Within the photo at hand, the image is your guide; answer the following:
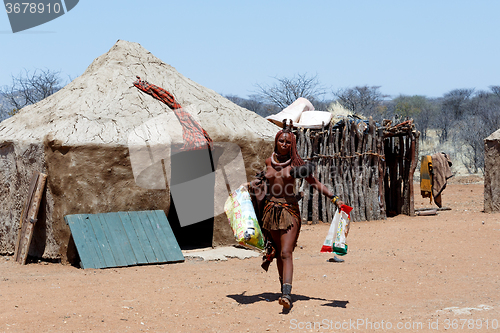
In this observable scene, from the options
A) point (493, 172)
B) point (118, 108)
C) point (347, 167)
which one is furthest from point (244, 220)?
point (493, 172)

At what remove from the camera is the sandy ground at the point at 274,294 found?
14.1ft

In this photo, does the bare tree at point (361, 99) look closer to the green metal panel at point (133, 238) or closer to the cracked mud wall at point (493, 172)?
the cracked mud wall at point (493, 172)

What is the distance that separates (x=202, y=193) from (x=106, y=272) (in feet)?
8.82

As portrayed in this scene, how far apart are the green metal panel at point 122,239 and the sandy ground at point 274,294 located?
0.21 metres

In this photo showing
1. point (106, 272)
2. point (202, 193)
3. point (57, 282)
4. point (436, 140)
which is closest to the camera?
point (57, 282)

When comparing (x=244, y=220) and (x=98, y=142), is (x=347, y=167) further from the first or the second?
(x=244, y=220)

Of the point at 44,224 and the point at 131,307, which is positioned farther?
the point at 44,224

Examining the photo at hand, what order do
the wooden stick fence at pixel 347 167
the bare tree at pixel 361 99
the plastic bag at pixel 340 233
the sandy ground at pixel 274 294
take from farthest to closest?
the bare tree at pixel 361 99, the wooden stick fence at pixel 347 167, the plastic bag at pixel 340 233, the sandy ground at pixel 274 294

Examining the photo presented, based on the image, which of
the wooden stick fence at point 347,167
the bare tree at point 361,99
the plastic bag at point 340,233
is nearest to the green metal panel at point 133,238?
the plastic bag at point 340,233

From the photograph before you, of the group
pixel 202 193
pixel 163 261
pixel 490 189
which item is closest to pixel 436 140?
pixel 490 189

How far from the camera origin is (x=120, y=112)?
24.9ft

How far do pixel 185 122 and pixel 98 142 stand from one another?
4.42 feet

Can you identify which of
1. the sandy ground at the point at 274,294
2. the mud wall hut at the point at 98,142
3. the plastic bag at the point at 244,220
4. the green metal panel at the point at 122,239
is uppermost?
the mud wall hut at the point at 98,142

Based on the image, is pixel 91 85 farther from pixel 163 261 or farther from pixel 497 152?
pixel 497 152
